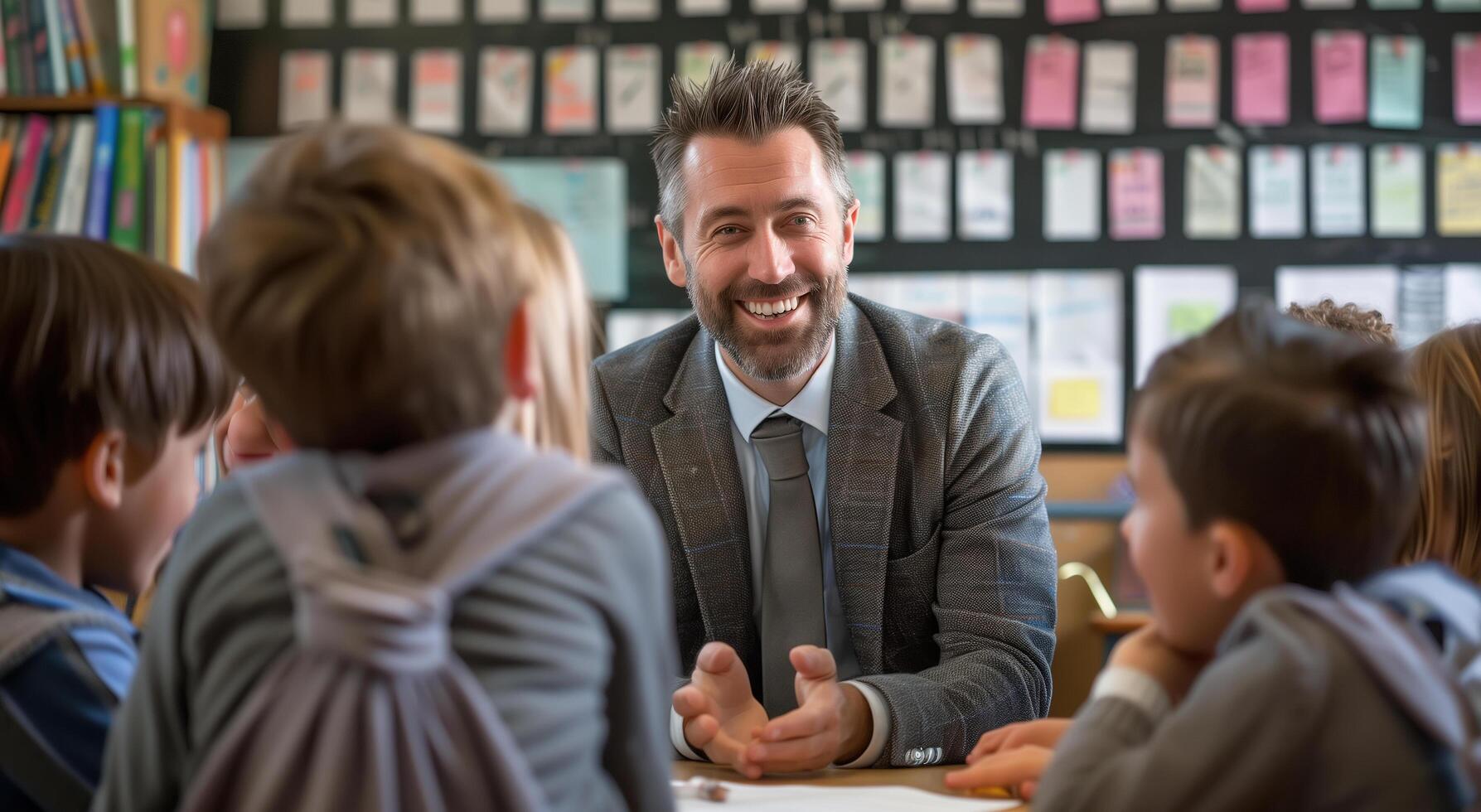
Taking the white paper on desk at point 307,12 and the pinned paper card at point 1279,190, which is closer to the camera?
the pinned paper card at point 1279,190

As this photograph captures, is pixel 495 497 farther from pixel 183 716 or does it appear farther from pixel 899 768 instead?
pixel 899 768

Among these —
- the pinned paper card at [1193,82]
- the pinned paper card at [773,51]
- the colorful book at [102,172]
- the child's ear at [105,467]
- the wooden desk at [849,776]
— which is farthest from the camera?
the pinned paper card at [773,51]

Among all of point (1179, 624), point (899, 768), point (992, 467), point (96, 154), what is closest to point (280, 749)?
point (1179, 624)

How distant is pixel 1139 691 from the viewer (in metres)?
0.89

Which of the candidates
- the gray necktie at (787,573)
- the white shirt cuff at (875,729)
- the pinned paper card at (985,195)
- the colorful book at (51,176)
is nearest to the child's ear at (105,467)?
the white shirt cuff at (875,729)

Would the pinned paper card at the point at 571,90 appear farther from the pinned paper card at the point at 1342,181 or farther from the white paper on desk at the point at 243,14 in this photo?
the pinned paper card at the point at 1342,181

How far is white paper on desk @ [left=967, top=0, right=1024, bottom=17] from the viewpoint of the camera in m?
3.21

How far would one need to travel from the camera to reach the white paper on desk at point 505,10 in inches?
132

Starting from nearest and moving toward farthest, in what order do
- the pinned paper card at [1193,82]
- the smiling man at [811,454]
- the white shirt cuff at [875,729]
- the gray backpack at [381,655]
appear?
1. the gray backpack at [381,655]
2. the white shirt cuff at [875,729]
3. the smiling man at [811,454]
4. the pinned paper card at [1193,82]

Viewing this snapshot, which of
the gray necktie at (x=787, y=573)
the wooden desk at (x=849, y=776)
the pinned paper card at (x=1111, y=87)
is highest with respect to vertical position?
the pinned paper card at (x=1111, y=87)

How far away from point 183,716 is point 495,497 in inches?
9.1

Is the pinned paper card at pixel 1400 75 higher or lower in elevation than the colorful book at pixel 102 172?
higher

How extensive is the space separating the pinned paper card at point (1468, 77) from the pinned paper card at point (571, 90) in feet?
6.87

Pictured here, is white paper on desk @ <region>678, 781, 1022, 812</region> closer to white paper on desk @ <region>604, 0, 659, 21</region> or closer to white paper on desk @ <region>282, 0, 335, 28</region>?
white paper on desk @ <region>604, 0, 659, 21</region>
